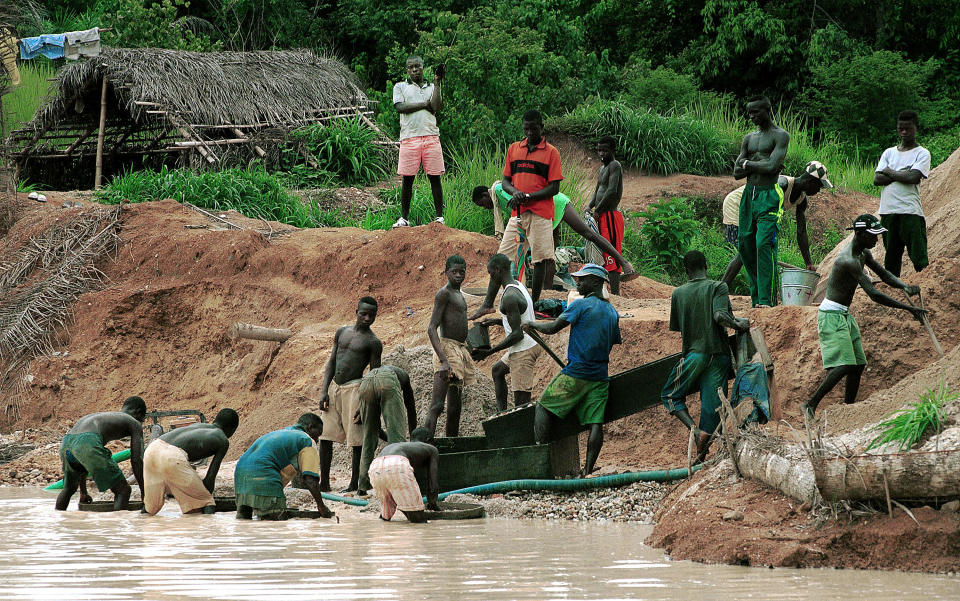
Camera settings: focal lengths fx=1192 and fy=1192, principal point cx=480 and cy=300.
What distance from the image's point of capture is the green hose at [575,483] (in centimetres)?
823

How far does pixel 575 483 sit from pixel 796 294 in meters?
3.26

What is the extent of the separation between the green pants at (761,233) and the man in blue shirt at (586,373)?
2.15m

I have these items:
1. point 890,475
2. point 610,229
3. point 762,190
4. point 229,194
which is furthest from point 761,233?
point 229,194

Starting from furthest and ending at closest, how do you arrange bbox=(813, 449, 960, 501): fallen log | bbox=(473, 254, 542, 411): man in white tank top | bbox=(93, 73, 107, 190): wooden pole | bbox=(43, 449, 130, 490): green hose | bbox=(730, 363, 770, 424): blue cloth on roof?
bbox=(93, 73, 107, 190): wooden pole < bbox=(43, 449, 130, 490): green hose < bbox=(473, 254, 542, 411): man in white tank top < bbox=(730, 363, 770, 424): blue cloth on roof < bbox=(813, 449, 960, 501): fallen log

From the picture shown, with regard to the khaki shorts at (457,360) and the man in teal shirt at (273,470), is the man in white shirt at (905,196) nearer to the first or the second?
the khaki shorts at (457,360)

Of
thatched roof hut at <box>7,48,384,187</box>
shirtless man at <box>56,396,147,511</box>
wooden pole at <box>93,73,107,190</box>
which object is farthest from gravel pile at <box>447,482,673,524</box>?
wooden pole at <box>93,73,107,190</box>

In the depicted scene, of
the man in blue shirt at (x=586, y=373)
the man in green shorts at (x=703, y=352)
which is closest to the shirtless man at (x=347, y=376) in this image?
the man in blue shirt at (x=586, y=373)

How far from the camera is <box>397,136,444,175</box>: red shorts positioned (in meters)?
13.8

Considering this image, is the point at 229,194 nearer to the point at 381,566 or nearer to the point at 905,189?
the point at 905,189

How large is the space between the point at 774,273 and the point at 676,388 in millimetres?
2563

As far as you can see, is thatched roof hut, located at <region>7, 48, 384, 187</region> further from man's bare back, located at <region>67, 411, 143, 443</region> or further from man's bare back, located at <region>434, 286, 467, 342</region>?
man's bare back, located at <region>434, 286, 467, 342</region>

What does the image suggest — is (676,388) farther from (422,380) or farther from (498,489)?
(422,380)

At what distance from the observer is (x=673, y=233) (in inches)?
639

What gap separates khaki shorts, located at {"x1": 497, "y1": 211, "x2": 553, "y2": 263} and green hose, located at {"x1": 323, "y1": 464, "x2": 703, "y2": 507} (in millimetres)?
3029
